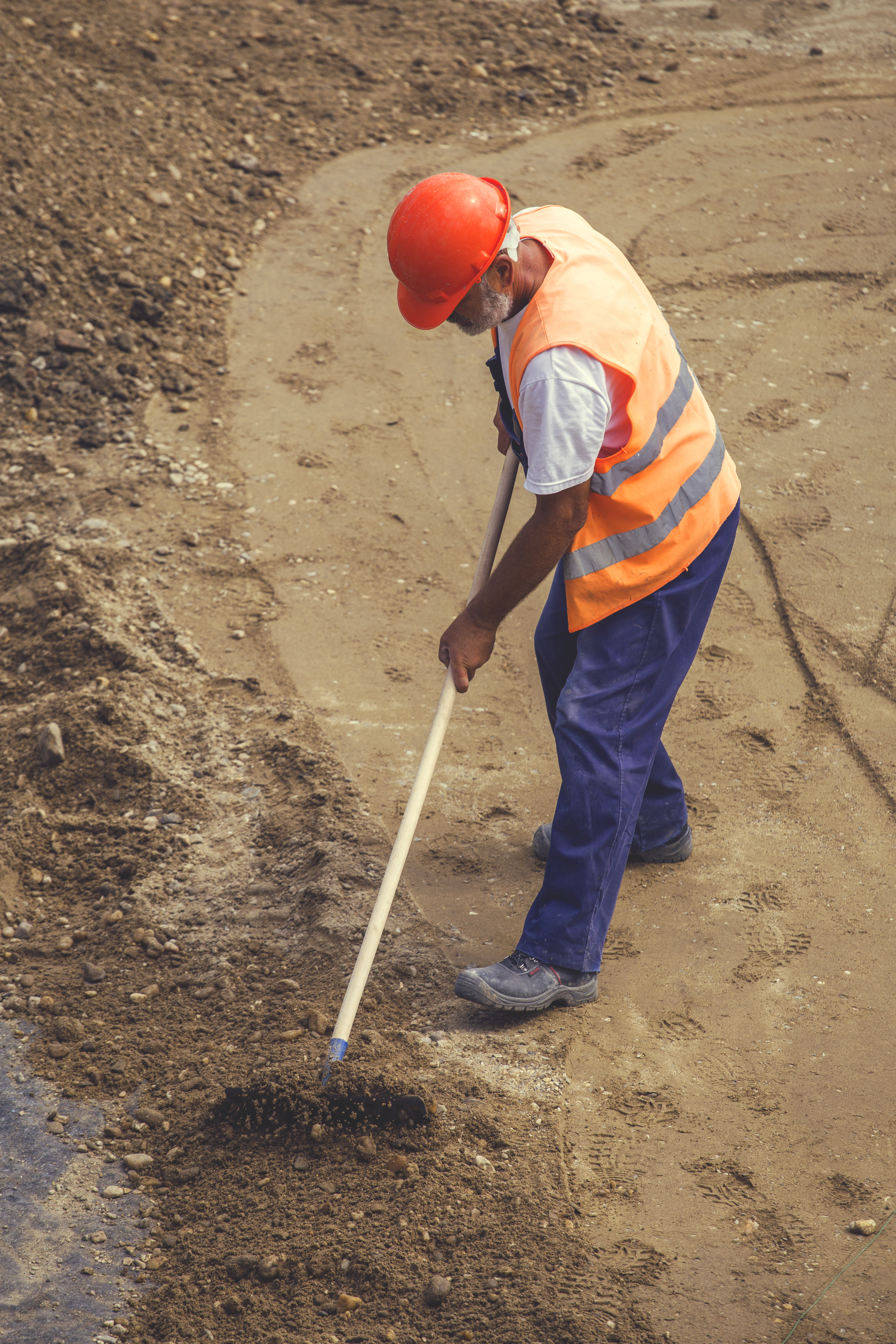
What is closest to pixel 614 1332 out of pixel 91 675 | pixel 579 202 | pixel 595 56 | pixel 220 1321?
pixel 220 1321

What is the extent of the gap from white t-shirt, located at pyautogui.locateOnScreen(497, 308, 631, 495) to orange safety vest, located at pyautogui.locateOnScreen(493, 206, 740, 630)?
5cm

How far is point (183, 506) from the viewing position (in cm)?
502

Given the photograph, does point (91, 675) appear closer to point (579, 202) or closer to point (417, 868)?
point (417, 868)

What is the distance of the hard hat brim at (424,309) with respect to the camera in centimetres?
243

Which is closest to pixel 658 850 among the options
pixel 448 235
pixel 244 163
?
pixel 448 235

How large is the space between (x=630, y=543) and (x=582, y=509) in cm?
23

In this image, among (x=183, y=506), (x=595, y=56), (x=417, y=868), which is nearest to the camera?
(x=417, y=868)

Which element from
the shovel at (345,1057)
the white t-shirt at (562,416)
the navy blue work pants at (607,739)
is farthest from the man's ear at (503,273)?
the navy blue work pants at (607,739)

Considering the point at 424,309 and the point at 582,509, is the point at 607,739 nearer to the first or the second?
the point at 582,509

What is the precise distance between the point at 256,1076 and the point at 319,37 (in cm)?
835

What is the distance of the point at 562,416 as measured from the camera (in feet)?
7.49

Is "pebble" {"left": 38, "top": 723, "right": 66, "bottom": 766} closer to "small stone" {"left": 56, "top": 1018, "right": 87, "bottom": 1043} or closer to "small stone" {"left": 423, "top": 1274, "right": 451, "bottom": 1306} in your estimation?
"small stone" {"left": 56, "top": 1018, "right": 87, "bottom": 1043}

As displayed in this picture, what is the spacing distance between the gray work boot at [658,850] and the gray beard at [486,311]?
1609 mm

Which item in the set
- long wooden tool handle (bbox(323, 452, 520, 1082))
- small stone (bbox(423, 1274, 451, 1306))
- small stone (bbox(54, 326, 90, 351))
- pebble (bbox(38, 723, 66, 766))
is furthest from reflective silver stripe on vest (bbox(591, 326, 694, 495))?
small stone (bbox(54, 326, 90, 351))
